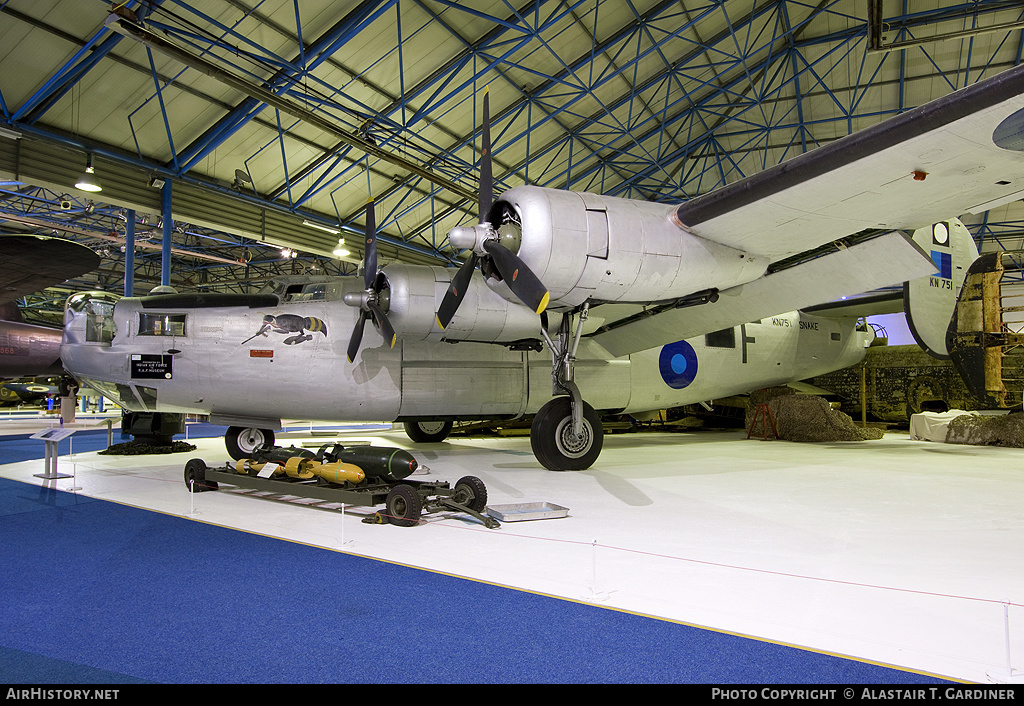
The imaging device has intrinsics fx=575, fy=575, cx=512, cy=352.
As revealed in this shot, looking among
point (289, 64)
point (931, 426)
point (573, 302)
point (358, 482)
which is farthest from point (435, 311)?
point (931, 426)

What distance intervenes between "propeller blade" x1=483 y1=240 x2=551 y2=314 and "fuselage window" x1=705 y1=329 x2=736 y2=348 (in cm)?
717

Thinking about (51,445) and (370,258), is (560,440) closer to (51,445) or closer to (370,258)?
(370,258)

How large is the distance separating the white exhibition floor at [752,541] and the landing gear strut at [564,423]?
271mm

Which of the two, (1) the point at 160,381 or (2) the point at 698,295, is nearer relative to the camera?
(2) the point at 698,295

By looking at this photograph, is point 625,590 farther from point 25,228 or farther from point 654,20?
point 25,228

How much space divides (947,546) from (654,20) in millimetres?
15755

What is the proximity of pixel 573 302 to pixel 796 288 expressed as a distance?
11.4 ft

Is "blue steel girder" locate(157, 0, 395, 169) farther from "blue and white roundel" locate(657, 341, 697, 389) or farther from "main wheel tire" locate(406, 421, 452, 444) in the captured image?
"blue and white roundel" locate(657, 341, 697, 389)

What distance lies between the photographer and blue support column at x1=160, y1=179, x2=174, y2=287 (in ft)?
44.7

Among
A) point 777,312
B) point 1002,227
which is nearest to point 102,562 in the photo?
point 777,312

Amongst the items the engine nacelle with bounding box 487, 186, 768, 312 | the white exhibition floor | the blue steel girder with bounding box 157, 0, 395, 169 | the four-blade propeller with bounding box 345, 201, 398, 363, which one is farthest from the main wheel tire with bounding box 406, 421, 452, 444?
the blue steel girder with bounding box 157, 0, 395, 169

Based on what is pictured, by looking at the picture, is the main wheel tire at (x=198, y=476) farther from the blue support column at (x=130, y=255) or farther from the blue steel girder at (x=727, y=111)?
the blue steel girder at (x=727, y=111)

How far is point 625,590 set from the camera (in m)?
3.29

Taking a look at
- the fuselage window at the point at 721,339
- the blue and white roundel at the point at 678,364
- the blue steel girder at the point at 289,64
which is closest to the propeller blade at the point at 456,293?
the blue and white roundel at the point at 678,364
